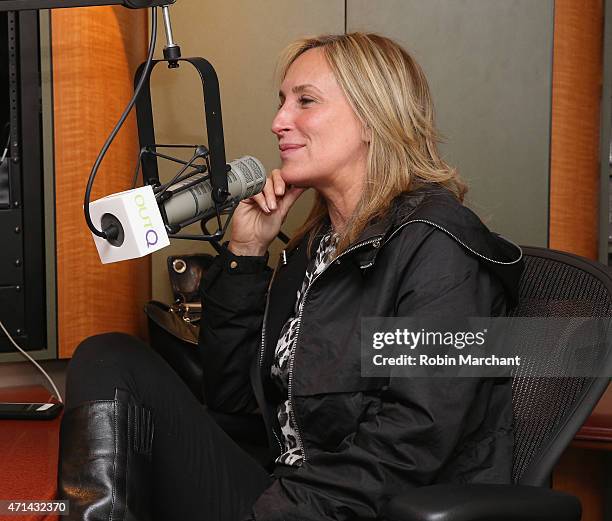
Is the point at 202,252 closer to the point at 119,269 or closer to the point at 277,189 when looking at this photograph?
the point at 119,269

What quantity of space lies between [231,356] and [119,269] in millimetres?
426

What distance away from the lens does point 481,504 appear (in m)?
0.89

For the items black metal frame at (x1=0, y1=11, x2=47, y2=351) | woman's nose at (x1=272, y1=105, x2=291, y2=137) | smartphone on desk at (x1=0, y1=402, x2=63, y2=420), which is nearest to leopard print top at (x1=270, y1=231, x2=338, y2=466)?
woman's nose at (x1=272, y1=105, x2=291, y2=137)

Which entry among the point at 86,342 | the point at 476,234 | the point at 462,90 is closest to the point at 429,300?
the point at 476,234

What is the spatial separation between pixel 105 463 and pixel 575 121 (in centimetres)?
147

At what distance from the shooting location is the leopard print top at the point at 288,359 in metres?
1.38

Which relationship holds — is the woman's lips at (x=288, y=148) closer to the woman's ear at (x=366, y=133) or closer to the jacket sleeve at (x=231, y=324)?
the woman's ear at (x=366, y=133)

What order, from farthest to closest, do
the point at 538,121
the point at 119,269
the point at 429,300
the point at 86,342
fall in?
the point at 538,121, the point at 119,269, the point at 86,342, the point at 429,300

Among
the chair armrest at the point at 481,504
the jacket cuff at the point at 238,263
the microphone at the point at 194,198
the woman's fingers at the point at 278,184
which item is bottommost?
the chair armrest at the point at 481,504

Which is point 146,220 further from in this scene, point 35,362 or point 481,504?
point 35,362

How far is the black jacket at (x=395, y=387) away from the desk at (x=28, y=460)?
0.31 m

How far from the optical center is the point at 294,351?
132 centimetres

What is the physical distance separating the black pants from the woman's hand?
0.31m

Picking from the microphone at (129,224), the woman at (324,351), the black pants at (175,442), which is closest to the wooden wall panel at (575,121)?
the woman at (324,351)
